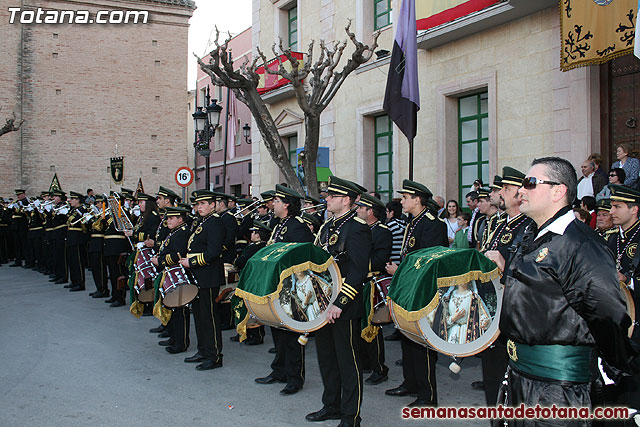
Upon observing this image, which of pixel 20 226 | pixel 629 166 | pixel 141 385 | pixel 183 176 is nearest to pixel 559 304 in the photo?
pixel 141 385

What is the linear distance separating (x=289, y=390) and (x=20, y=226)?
16515mm

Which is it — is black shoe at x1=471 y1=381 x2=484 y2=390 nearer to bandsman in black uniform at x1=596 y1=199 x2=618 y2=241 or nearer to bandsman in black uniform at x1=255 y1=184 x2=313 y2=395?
bandsman in black uniform at x1=255 y1=184 x2=313 y2=395

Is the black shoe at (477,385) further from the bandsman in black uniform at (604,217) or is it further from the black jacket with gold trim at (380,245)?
the bandsman in black uniform at (604,217)

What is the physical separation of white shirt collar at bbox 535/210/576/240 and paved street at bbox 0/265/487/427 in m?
2.99

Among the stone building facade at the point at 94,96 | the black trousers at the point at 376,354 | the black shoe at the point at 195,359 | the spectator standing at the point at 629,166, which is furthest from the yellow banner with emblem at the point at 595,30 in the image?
the stone building facade at the point at 94,96

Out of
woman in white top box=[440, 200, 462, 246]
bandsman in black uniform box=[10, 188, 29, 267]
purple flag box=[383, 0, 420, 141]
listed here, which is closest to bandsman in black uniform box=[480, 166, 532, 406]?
woman in white top box=[440, 200, 462, 246]

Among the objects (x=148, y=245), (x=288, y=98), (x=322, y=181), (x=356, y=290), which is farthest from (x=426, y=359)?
(x=288, y=98)

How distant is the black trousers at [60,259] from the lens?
49.8 ft

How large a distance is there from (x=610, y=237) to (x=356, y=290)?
2.88 meters

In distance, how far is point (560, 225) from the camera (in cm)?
295

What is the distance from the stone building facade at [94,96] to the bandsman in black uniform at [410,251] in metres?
30.1

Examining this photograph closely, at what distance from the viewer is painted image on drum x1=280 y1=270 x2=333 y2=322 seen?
5.38 metres

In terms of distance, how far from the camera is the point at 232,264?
29.7 ft

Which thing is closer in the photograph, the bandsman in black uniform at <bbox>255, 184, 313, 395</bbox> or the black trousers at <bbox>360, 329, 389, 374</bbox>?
the bandsman in black uniform at <bbox>255, 184, 313, 395</bbox>
